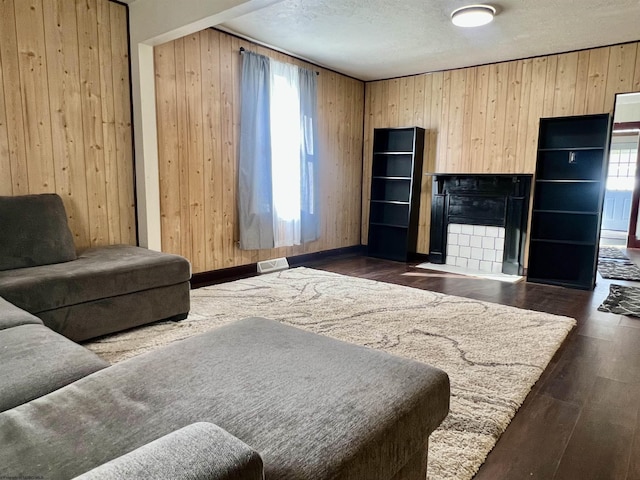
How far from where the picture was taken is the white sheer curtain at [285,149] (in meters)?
→ 4.48

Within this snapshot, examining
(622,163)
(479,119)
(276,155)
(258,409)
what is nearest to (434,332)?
(258,409)

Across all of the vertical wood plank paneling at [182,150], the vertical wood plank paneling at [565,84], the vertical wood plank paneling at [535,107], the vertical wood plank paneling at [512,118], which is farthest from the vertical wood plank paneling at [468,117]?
the vertical wood plank paneling at [182,150]

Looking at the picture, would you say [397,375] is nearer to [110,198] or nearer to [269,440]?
[269,440]

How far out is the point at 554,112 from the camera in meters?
4.47

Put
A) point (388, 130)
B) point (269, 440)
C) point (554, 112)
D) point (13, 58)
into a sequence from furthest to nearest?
point (388, 130) < point (554, 112) < point (13, 58) < point (269, 440)

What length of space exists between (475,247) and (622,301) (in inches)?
66.1

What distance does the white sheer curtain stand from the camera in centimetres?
448

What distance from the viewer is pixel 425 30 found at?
3.80 meters

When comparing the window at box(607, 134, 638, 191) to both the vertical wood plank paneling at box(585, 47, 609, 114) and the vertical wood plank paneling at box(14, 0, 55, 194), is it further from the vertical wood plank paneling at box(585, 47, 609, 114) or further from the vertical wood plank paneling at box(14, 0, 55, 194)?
the vertical wood plank paneling at box(14, 0, 55, 194)

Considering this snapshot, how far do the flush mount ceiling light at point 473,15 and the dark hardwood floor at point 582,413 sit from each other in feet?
8.01

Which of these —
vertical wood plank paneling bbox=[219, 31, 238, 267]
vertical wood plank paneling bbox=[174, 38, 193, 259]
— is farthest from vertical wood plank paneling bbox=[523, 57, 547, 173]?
vertical wood plank paneling bbox=[174, 38, 193, 259]

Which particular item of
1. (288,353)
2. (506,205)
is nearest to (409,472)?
(288,353)

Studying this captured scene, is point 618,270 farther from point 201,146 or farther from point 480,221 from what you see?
point 201,146

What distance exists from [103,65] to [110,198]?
3.52ft
